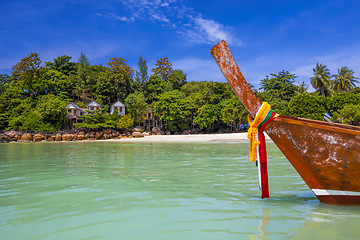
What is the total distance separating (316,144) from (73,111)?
137ft

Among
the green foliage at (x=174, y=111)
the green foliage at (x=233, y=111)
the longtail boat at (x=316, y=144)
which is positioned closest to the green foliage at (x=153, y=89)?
the green foliage at (x=174, y=111)

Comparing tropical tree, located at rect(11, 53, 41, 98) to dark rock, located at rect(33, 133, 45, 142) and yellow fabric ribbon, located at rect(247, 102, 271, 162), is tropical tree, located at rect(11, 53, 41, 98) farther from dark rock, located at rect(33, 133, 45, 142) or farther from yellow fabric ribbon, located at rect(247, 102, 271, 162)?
yellow fabric ribbon, located at rect(247, 102, 271, 162)

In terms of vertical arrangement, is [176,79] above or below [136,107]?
above

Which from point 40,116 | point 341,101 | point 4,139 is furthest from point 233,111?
point 4,139

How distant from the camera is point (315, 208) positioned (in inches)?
144

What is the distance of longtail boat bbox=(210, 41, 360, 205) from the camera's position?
322 cm

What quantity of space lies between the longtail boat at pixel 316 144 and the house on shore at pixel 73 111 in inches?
1550

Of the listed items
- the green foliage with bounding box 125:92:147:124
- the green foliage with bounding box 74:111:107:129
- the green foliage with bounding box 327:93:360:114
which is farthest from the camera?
the green foliage with bounding box 125:92:147:124

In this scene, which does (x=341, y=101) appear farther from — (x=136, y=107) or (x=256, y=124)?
(x=256, y=124)

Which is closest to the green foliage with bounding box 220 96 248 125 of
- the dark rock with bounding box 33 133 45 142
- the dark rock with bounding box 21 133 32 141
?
the dark rock with bounding box 33 133 45 142

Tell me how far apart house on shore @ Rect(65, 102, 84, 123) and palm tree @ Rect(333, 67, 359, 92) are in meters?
46.8

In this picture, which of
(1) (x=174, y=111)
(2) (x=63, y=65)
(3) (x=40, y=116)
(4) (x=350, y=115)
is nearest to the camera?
(4) (x=350, y=115)

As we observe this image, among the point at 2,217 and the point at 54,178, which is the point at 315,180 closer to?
the point at 2,217

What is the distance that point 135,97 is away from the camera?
4306 cm
